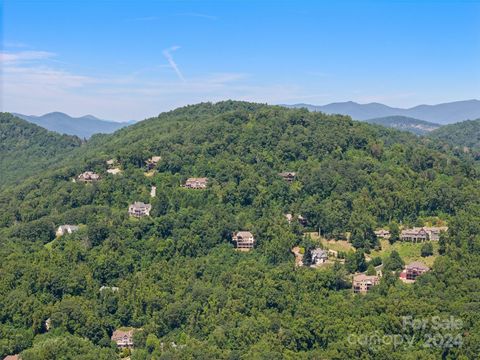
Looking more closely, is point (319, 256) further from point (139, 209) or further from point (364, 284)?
point (139, 209)

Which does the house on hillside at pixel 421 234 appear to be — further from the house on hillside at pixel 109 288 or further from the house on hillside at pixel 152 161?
the house on hillside at pixel 152 161

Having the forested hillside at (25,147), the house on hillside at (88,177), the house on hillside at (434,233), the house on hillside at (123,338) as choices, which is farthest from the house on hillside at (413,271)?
the forested hillside at (25,147)

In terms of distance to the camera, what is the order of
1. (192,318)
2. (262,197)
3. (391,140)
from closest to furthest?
(192,318)
(262,197)
(391,140)

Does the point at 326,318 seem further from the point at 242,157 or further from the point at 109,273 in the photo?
the point at 242,157

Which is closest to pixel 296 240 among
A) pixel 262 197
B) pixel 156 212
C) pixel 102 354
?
pixel 262 197

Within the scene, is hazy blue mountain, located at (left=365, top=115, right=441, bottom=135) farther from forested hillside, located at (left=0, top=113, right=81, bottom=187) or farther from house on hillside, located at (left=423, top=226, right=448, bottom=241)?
house on hillside, located at (left=423, top=226, right=448, bottom=241)
